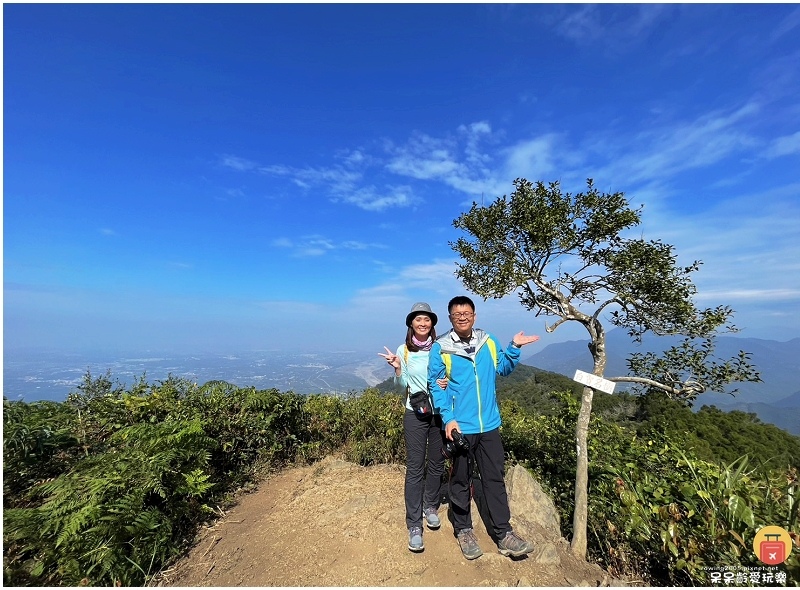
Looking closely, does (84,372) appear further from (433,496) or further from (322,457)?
(433,496)

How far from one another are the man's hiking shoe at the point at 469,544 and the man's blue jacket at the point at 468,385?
44.5 inches

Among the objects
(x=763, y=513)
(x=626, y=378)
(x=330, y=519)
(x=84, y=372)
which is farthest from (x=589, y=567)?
(x=84, y=372)

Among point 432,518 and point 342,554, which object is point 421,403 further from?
point 342,554

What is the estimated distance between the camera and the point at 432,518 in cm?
412

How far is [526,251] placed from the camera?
178 inches

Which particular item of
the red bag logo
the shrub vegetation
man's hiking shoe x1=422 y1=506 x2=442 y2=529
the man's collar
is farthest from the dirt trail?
Answer: the man's collar

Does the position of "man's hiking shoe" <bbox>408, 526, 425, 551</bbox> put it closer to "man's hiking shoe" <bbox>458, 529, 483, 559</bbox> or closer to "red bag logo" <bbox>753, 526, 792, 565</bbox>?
"man's hiking shoe" <bbox>458, 529, 483, 559</bbox>

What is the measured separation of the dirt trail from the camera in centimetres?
346

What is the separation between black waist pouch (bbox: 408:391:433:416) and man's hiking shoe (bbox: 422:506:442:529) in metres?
1.24

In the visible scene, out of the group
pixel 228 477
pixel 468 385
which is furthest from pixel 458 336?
pixel 228 477

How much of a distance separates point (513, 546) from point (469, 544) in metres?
0.44

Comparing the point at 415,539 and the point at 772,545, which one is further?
the point at 415,539

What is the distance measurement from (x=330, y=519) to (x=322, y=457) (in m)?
2.32

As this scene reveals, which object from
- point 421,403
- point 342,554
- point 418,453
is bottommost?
point 342,554
